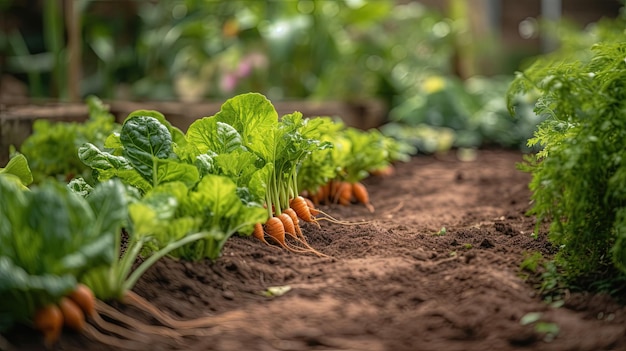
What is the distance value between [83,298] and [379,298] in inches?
35.4

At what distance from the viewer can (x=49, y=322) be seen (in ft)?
5.82

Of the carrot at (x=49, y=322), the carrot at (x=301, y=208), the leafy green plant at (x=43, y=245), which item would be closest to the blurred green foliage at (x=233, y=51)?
the carrot at (x=301, y=208)

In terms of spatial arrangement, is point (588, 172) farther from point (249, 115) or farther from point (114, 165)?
point (114, 165)

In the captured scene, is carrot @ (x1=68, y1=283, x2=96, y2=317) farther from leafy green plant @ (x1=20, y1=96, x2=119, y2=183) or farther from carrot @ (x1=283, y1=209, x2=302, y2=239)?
leafy green plant @ (x1=20, y1=96, x2=119, y2=183)

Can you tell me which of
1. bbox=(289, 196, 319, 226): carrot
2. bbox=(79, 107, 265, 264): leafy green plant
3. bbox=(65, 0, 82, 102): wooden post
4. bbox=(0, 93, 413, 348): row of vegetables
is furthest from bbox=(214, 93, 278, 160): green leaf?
bbox=(65, 0, 82, 102): wooden post

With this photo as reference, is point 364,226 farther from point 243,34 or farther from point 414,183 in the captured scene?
point 243,34

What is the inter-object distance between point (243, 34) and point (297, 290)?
17.8ft

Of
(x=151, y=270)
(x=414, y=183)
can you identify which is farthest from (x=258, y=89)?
(x=151, y=270)

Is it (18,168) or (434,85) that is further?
(434,85)

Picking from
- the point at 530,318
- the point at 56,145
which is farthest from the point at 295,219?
the point at 56,145

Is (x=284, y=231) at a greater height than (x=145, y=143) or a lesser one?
lesser

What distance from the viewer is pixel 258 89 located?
738cm

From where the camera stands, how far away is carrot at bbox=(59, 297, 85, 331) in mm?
1812

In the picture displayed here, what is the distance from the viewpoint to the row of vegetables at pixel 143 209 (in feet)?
5.90
